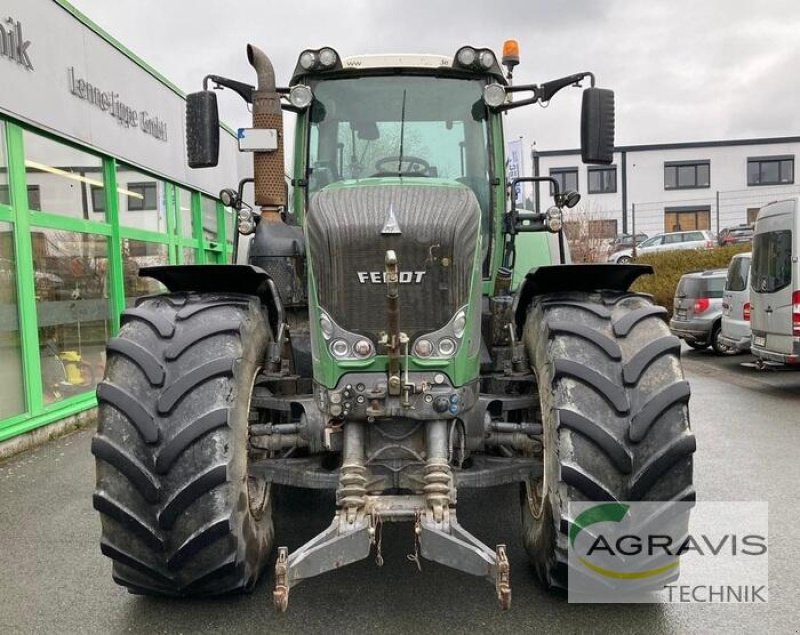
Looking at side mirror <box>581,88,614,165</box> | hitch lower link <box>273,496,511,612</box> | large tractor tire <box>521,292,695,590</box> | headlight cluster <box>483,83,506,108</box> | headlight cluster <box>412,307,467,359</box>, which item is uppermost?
headlight cluster <box>483,83,506,108</box>

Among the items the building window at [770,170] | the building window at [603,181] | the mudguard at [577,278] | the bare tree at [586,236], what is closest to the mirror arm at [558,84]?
the mudguard at [577,278]

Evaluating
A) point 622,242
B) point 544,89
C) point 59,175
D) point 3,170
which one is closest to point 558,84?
point 544,89

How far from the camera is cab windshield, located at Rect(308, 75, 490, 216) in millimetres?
4062

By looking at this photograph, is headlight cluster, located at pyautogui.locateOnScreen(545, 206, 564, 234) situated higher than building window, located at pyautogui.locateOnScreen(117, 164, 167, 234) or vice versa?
building window, located at pyautogui.locateOnScreen(117, 164, 167, 234)

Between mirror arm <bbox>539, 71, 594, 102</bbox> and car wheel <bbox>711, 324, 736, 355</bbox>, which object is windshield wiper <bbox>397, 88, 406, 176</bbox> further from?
car wheel <bbox>711, 324, 736, 355</bbox>

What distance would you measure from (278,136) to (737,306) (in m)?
10.2

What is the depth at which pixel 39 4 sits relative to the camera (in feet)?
23.4

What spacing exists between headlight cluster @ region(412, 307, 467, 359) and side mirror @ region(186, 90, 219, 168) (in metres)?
1.85

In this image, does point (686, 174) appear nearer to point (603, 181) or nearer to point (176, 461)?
point (603, 181)

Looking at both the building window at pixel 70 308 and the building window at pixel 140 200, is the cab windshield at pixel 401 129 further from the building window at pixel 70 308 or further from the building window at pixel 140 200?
the building window at pixel 140 200

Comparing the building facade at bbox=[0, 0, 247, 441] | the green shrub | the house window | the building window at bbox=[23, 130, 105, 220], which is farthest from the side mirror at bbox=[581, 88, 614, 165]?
the green shrub

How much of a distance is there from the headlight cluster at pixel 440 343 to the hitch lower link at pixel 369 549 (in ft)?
2.14

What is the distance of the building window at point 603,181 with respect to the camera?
3934 centimetres

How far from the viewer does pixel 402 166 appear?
4004 millimetres
